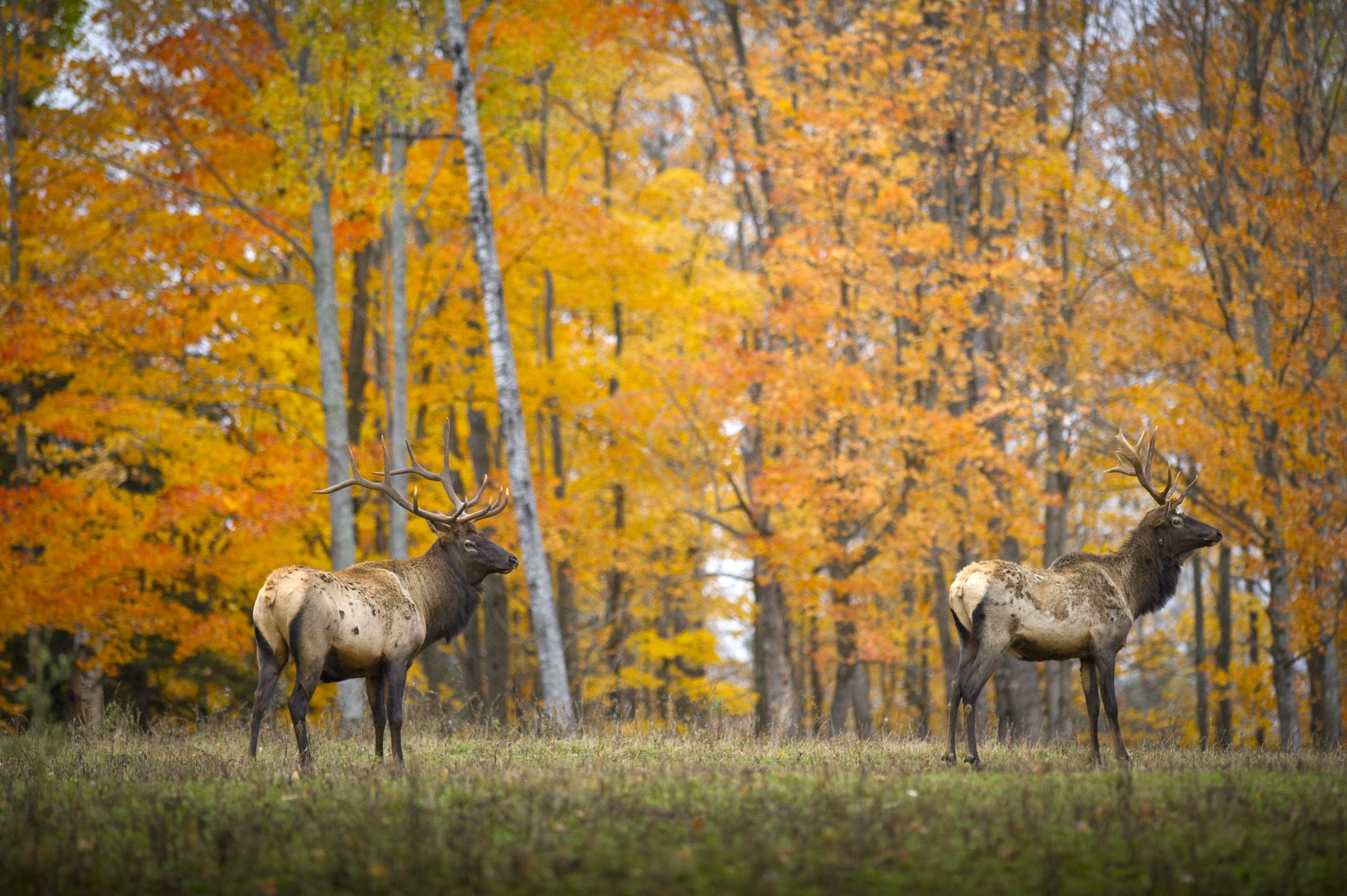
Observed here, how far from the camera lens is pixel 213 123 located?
16.9m

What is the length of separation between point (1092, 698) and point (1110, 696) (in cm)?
21

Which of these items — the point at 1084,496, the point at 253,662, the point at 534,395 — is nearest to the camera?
the point at 253,662

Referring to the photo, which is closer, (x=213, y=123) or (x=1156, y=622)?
(x=213, y=123)

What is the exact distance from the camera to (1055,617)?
349 inches

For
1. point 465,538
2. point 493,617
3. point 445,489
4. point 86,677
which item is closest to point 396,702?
point 465,538

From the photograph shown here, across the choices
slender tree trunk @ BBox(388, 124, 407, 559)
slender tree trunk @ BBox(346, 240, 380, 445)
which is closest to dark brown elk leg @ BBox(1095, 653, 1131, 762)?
slender tree trunk @ BBox(388, 124, 407, 559)

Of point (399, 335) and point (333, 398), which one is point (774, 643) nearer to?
point (399, 335)

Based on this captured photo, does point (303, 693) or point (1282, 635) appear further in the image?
point (1282, 635)

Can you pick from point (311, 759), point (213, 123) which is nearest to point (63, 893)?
point (311, 759)

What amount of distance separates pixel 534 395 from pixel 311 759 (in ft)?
43.2

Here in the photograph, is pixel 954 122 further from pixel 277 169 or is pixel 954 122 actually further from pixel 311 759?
pixel 311 759

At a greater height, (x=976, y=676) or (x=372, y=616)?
(x=372, y=616)

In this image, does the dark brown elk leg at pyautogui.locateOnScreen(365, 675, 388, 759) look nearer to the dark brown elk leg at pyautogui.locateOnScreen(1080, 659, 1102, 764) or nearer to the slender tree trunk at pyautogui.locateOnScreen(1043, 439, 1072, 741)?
the dark brown elk leg at pyautogui.locateOnScreen(1080, 659, 1102, 764)

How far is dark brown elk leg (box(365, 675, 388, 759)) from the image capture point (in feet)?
29.5
